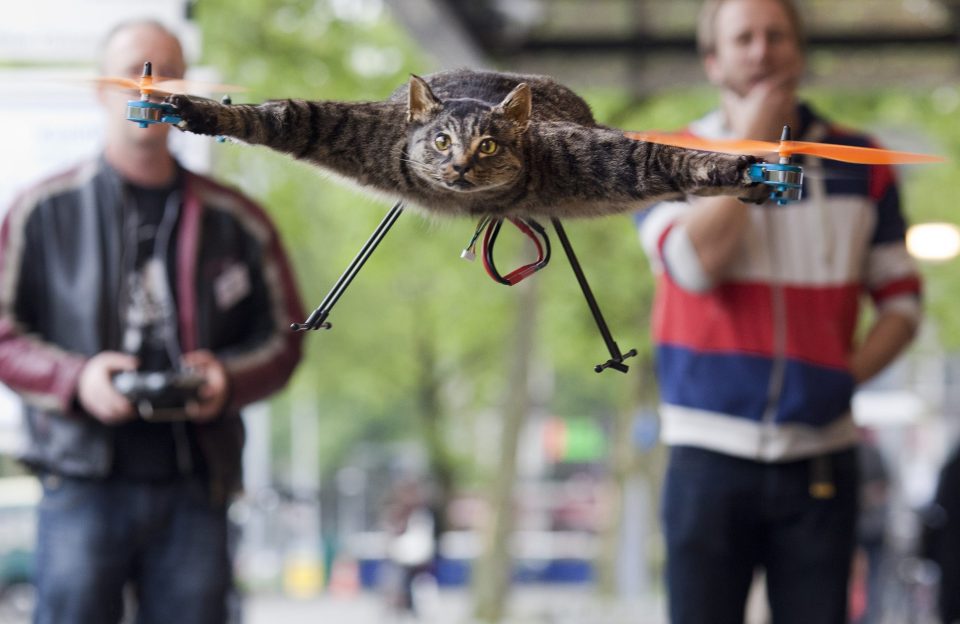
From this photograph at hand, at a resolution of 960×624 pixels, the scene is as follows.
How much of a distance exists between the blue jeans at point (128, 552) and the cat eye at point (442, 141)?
1.85 metres

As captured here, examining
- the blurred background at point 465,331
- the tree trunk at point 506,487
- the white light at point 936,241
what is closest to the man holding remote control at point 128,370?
the blurred background at point 465,331

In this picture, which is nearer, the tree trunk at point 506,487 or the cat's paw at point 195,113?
the cat's paw at point 195,113

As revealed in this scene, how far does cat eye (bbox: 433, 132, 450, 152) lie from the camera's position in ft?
4.03

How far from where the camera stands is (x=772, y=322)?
106 inches

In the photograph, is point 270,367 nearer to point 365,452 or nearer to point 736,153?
point 736,153

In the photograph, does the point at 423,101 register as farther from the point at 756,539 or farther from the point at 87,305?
the point at 87,305

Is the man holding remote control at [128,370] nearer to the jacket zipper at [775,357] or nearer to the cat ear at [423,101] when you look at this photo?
the jacket zipper at [775,357]

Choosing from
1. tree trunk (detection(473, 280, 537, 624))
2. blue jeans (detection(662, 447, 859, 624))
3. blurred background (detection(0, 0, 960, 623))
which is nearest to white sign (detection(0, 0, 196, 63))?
blurred background (detection(0, 0, 960, 623))

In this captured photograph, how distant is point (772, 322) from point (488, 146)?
5.23ft

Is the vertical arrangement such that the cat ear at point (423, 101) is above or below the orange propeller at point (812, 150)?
above

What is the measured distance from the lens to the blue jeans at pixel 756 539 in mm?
2648

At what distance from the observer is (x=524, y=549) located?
26.8 metres

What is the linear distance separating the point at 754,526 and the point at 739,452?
0.16 metres

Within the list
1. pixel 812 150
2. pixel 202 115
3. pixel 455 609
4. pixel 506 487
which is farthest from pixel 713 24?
pixel 455 609
